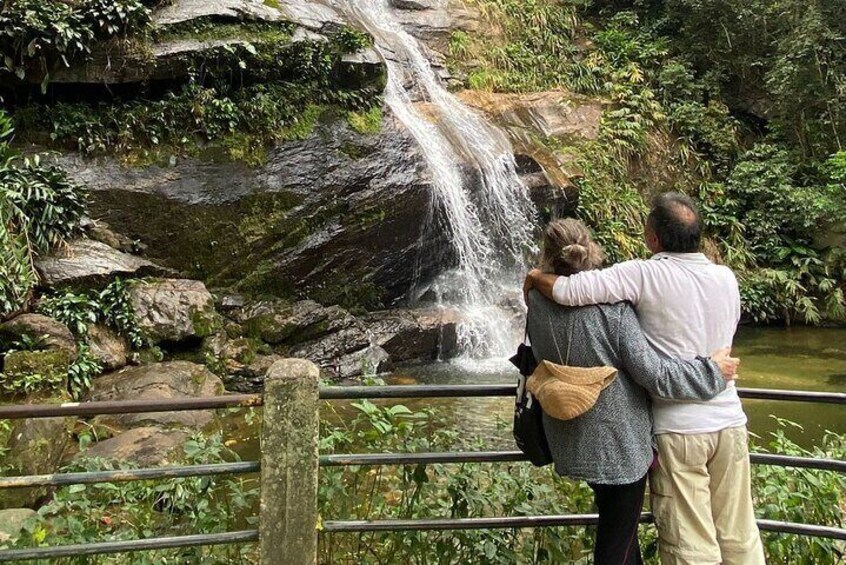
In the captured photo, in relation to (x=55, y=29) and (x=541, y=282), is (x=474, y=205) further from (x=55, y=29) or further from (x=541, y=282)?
(x=541, y=282)

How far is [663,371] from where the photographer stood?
2.27 meters

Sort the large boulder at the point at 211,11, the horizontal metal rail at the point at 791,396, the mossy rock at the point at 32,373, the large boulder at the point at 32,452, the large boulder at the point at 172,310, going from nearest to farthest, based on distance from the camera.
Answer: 1. the horizontal metal rail at the point at 791,396
2. the large boulder at the point at 32,452
3. the mossy rock at the point at 32,373
4. the large boulder at the point at 172,310
5. the large boulder at the point at 211,11

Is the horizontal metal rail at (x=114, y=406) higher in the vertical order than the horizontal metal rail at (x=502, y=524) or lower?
higher

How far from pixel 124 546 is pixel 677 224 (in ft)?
8.41

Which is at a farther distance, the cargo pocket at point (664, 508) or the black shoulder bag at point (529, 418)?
the black shoulder bag at point (529, 418)

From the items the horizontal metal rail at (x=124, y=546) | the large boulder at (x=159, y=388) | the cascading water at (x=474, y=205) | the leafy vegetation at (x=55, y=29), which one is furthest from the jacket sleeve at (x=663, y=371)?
the leafy vegetation at (x=55, y=29)

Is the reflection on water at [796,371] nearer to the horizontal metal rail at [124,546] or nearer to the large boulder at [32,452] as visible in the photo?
the horizontal metal rail at [124,546]

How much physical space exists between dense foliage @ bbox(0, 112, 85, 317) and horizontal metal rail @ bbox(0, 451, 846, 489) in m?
5.57

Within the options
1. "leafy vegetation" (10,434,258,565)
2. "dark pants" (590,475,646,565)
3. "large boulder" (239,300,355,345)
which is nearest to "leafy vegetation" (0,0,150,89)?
"large boulder" (239,300,355,345)

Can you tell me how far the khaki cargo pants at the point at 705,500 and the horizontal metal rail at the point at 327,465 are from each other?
1.89ft

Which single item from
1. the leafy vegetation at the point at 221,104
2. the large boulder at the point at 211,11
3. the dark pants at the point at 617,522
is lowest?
the dark pants at the point at 617,522

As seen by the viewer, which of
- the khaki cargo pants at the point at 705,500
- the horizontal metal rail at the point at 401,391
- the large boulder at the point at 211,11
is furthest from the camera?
the large boulder at the point at 211,11

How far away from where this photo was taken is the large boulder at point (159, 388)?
6.46 metres

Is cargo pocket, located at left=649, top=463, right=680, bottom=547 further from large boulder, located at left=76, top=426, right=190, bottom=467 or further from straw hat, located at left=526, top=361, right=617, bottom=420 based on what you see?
large boulder, located at left=76, top=426, right=190, bottom=467
